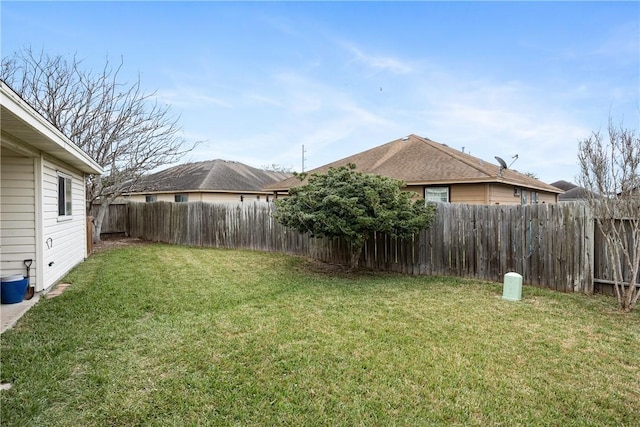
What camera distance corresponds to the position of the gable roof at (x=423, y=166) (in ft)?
37.8

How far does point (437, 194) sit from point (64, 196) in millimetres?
10444

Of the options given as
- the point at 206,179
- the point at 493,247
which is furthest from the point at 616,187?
the point at 206,179

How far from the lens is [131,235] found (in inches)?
670

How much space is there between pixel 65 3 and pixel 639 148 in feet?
44.5

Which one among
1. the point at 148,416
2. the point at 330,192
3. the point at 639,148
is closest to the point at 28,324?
the point at 148,416

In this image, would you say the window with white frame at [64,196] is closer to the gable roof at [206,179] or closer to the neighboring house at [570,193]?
the gable roof at [206,179]

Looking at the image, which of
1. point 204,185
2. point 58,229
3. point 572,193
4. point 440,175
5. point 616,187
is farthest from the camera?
point 572,193

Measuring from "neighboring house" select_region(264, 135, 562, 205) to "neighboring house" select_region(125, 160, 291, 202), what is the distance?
19.1 feet

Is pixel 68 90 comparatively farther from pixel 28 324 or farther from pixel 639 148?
pixel 639 148

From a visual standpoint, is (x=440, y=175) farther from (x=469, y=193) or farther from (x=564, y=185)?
(x=564, y=185)

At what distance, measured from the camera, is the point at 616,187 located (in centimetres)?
570

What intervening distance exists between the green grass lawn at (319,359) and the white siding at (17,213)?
3.16ft

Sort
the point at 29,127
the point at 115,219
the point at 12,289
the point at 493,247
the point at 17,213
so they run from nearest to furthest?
the point at 29,127, the point at 12,289, the point at 17,213, the point at 493,247, the point at 115,219

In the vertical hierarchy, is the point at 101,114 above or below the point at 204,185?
above
